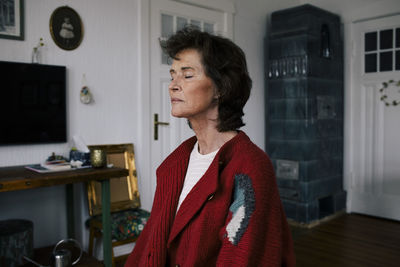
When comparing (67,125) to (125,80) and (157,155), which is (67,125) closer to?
(125,80)

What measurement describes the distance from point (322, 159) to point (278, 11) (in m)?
1.79

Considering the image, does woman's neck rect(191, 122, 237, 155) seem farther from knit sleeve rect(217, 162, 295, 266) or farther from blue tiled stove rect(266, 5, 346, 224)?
blue tiled stove rect(266, 5, 346, 224)

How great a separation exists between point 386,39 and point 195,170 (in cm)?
374

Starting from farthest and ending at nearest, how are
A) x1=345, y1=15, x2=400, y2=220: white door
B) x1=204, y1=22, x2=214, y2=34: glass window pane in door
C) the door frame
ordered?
x1=345, y1=15, x2=400, y2=220: white door < x1=204, y1=22, x2=214, y2=34: glass window pane in door < the door frame

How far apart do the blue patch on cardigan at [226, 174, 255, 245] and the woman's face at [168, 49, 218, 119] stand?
1.06 feet

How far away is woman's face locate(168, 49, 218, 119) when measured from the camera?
1299mm

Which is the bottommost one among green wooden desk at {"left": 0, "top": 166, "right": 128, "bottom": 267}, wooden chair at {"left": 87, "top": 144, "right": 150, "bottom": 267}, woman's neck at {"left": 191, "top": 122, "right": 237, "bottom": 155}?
wooden chair at {"left": 87, "top": 144, "right": 150, "bottom": 267}

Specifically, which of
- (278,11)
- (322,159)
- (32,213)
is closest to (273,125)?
(322,159)

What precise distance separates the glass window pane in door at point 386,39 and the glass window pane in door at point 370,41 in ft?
0.22

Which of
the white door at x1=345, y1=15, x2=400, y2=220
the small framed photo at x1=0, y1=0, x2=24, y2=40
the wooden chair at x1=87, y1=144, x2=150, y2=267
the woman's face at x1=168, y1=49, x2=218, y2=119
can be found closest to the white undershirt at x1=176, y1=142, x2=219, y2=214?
the woman's face at x1=168, y1=49, x2=218, y2=119

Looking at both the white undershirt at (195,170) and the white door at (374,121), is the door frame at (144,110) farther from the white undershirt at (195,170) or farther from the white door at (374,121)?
the white door at (374,121)

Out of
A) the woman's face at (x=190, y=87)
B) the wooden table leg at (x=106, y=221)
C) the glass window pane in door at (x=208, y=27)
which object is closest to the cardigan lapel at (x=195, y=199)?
the woman's face at (x=190, y=87)

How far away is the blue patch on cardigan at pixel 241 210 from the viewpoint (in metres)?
1.09

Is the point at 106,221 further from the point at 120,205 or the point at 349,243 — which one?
the point at 349,243
